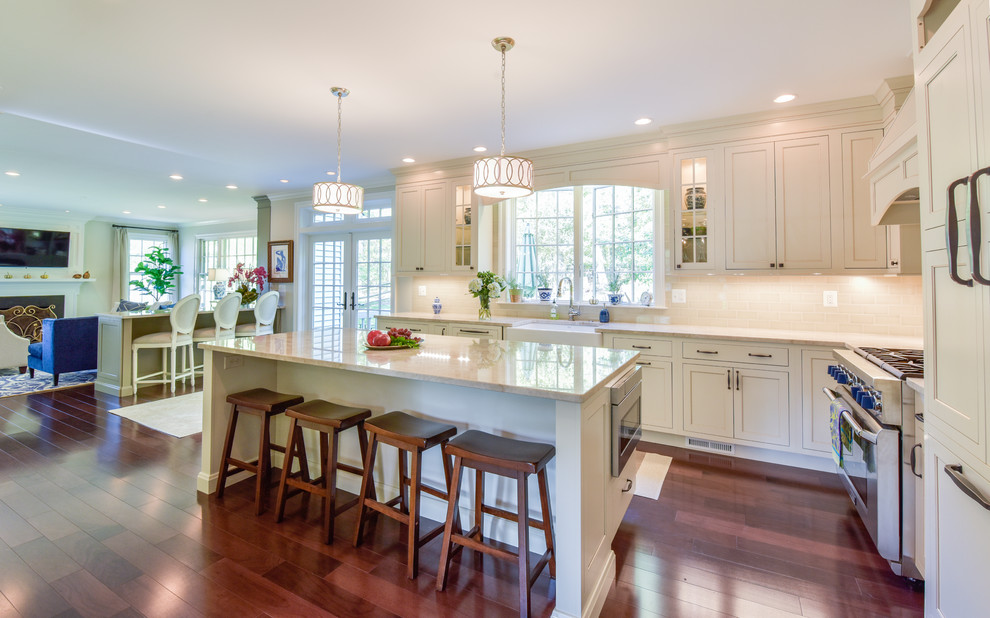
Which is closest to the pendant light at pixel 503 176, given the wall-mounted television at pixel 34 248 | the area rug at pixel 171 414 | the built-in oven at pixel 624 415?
the built-in oven at pixel 624 415

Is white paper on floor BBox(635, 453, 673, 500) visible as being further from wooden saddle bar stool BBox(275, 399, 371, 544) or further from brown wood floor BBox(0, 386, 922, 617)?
wooden saddle bar stool BBox(275, 399, 371, 544)

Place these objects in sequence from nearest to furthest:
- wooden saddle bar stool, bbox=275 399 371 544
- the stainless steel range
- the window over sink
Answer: the stainless steel range < wooden saddle bar stool, bbox=275 399 371 544 < the window over sink

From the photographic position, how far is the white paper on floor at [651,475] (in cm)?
282

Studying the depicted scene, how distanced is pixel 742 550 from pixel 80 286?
1226 cm

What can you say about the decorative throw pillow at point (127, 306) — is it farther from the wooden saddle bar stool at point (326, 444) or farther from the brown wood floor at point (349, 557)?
the wooden saddle bar stool at point (326, 444)

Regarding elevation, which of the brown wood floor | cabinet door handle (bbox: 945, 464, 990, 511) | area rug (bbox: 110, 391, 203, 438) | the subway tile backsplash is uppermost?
the subway tile backsplash

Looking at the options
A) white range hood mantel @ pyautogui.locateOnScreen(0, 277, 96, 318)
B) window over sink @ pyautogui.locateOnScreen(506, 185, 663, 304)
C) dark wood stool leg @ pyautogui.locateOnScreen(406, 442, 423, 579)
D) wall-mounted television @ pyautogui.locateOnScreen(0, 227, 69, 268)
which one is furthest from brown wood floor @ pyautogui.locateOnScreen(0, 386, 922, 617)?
wall-mounted television @ pyautogui.locateOnScreen(0, 227, 69, 268)

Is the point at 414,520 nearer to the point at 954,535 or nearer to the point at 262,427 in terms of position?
the point at 262,427

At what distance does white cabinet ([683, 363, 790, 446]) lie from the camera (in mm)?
3186

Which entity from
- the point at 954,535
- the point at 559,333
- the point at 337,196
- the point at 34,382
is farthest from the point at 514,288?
the point at 34,382

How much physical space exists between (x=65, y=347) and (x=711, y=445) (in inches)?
279

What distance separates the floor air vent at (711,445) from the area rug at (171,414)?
13.5 feet

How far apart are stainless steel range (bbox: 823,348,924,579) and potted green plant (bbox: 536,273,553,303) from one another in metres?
2.87

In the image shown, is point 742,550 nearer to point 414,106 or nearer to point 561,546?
point 561,546
